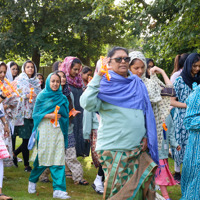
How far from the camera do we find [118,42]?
23.2 m

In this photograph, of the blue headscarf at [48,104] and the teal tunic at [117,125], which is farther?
the blue headscarf at [48,104]

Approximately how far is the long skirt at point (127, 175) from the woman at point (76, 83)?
11.7 feet

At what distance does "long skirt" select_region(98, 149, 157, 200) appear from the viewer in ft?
13.6

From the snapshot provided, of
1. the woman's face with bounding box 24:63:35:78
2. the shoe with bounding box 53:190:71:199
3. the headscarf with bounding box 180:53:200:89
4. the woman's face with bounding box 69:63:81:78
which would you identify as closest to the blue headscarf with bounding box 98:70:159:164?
the shoe with bounding box 53:190:71:199

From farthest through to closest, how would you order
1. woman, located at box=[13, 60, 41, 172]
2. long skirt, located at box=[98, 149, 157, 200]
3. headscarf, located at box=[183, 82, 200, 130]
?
woman, located at box=[13, 60, 41, 172], headscarf, located at box=[183, 82, 200, 130], long skirt, located at box=[98, 149, 157, 200]

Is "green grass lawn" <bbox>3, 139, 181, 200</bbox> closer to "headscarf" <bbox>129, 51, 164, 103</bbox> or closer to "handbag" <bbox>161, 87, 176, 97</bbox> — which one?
"handbag" <bbox>161, 87, 176, 97</bbox>

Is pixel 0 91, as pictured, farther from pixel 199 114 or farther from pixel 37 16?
pixel 37 16

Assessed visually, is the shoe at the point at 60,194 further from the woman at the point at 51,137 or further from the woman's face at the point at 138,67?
the woman's face at the point at 138,67

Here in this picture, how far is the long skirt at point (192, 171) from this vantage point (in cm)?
562

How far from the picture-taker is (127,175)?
4.20 meters

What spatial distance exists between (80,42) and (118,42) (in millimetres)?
3480

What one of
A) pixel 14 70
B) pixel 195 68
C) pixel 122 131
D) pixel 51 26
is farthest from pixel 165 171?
pixel 51 26

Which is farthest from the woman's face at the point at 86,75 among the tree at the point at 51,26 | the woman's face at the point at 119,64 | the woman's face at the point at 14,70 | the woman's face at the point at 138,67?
the tree at the point at 51,26

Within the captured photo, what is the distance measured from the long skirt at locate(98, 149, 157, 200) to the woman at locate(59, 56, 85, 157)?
3.57 m
